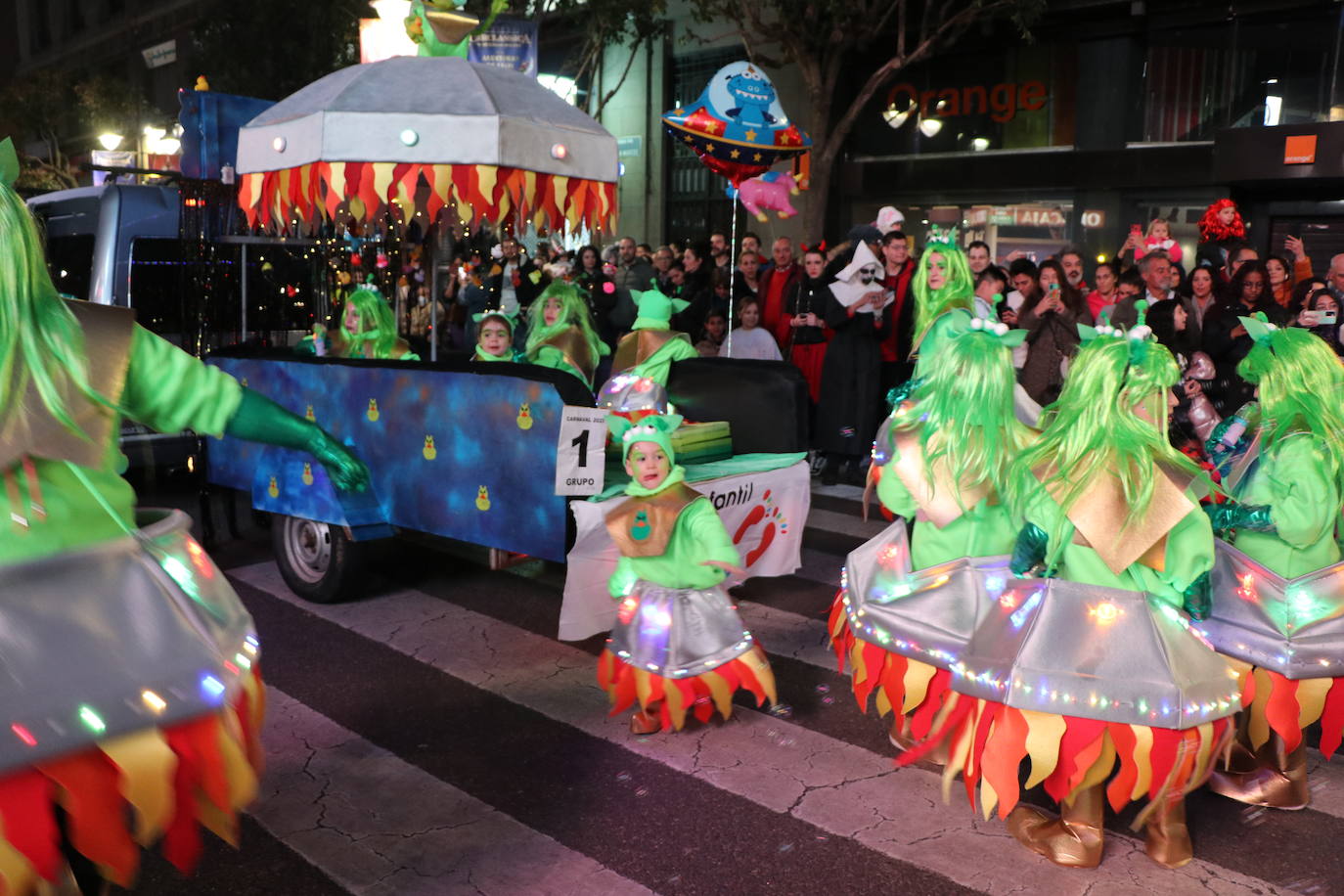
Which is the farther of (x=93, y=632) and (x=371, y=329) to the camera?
(x=371, y=329)

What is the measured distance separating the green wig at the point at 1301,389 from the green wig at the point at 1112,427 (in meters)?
0.75

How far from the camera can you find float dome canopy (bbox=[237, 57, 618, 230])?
19.5 ft

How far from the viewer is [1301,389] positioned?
161 inches

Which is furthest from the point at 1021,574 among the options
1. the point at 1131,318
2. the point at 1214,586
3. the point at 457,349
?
the point at 457,349

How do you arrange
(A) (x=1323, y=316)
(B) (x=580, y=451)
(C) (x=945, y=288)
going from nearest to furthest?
(B) (x=580, y=451), (C) (x=945, y=288), (A) (x=1323, y=316)

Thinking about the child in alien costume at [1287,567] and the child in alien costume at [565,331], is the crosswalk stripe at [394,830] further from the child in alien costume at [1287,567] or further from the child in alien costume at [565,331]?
the child in alien costume at [565,331]

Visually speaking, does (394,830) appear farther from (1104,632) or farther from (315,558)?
(315,558)

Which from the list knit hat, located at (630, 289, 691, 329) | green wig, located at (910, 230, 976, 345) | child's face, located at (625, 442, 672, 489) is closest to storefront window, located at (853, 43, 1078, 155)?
green wig, located at (910, 230, 976, 345)

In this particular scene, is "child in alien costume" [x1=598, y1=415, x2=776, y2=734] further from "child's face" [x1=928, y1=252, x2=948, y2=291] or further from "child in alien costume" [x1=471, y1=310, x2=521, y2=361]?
"child's face" [x1=928, y1=252, x2=948, y2=291]

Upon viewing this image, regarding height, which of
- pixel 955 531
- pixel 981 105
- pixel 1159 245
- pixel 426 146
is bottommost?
pixel 955 531

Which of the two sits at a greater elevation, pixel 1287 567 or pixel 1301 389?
pixel 1301 389

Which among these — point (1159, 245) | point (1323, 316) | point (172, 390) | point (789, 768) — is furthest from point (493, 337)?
point (1159, 245)

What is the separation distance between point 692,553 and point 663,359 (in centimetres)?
278

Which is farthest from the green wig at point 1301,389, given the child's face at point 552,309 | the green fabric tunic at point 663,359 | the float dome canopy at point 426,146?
the child's face at point 552,309
